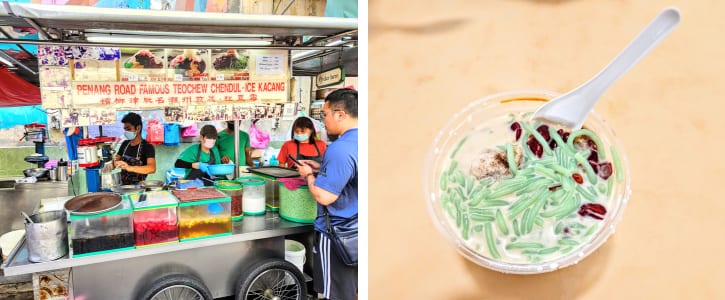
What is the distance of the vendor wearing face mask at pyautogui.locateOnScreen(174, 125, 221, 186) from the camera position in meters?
3.94

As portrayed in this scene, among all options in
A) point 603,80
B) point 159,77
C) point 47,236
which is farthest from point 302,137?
point 603,80

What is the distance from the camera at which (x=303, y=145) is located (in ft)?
12.5

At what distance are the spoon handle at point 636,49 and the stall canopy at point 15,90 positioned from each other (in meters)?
5.29

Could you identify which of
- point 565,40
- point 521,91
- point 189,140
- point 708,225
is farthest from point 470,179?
point 189,140

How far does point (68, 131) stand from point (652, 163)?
5.09 m

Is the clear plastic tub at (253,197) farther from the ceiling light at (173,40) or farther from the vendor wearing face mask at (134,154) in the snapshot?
the vendor wearing face mask at (134,154)

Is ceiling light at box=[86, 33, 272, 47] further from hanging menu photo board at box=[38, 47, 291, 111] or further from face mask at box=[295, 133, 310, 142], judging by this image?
face mask at box=[295, 133, 310, 142]

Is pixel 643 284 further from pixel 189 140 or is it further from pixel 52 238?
pixel 189 140

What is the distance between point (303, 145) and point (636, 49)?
330 cm

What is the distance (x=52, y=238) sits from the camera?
1941 millimetres

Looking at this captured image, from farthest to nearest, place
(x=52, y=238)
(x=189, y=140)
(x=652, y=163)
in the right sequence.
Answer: (x=189, y=140), (x=52, y=238), (x=652, y=163)

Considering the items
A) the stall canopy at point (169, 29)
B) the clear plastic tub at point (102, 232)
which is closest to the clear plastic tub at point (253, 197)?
the clear plastic tub at point (102, 232)

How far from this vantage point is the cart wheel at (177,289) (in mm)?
2205

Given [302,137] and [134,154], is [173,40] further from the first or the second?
Answer: [134,154]
